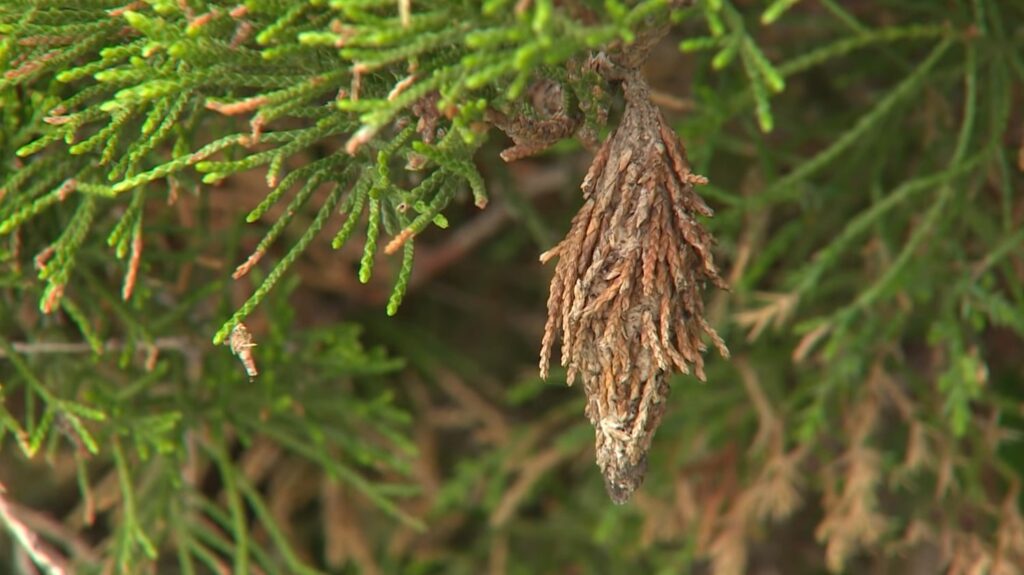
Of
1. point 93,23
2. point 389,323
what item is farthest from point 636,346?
point 389,323

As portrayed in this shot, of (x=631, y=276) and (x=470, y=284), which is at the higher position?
(x=631, y=276)

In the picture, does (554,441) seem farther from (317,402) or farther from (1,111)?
(1,111)

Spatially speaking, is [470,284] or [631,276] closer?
[631,276]
